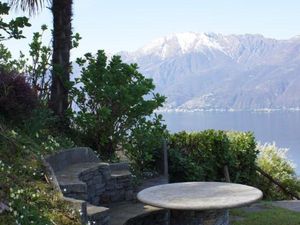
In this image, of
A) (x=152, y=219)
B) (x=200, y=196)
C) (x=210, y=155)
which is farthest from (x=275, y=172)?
(x=200, y=196)

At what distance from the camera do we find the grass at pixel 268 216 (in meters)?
9.99

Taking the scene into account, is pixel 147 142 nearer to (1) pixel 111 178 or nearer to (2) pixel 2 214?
(1) pixel 111 178

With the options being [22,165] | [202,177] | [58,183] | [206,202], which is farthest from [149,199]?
[202,177]

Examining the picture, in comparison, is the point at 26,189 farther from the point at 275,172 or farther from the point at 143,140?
the point at 275,172

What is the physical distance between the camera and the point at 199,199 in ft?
24.3

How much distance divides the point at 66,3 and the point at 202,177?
517cm

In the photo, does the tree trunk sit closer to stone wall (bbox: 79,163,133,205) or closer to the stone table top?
stone wall (bbox: 79,163,133,205)

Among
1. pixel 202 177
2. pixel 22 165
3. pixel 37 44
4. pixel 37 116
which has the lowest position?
pixel 202 177

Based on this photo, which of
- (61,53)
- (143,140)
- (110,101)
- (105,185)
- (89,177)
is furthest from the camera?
(61,53)

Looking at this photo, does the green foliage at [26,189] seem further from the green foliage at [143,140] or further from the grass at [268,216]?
the grass at [268,216]

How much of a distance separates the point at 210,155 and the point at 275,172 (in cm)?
392

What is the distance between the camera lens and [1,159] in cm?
680

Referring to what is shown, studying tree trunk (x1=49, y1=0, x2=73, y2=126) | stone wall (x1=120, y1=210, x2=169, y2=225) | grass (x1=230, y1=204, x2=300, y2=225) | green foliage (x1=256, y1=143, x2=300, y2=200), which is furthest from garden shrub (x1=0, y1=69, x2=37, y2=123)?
green foliage (x1=256, y1=143, x2=300, y2=200)

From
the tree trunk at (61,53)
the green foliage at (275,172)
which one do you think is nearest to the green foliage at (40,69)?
the tree trunk at (61,53)
